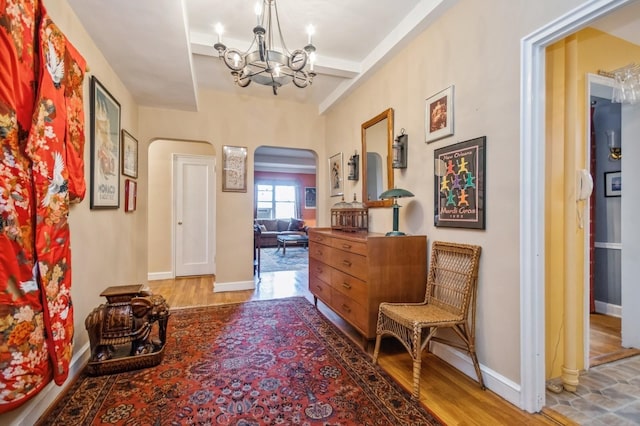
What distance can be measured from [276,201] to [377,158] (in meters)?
7.43

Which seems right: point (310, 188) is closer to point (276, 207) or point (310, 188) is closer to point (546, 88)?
point (276, 207)

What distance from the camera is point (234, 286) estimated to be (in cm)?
421

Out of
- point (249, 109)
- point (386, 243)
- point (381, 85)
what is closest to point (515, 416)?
point (386, 243)

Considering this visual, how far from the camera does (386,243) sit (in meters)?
2.27

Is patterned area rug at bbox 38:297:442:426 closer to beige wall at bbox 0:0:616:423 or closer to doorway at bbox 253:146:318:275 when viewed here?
beige wall at bbox 0:0:616:423

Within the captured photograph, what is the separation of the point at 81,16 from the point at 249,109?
93.7 inches

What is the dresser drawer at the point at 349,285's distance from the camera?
2.31 meters

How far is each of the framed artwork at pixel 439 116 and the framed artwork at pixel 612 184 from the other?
239 centimetres

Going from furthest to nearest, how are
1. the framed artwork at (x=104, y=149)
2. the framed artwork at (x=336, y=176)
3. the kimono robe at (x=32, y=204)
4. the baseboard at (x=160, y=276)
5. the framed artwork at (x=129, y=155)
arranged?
the baseboard at (x=160, y=276), the framed artwork at (x=336, y=176), the framed artwork at (x=129, y=155), the framed artwork at (x=104, y=149), the kimono robe at (x=32, y=204)

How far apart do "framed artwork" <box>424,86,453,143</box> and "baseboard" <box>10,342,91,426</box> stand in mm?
2881

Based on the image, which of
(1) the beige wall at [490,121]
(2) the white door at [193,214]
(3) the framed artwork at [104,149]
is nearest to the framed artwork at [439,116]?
(1) the beige wall at [490,121]

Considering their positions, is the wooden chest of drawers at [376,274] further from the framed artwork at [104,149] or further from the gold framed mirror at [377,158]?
the framed artwork at [104,149]

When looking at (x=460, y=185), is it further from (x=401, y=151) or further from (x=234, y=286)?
(x=234, y=286)

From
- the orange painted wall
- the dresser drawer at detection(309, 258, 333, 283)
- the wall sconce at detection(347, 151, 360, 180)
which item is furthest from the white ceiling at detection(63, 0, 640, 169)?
the orange painted wall
